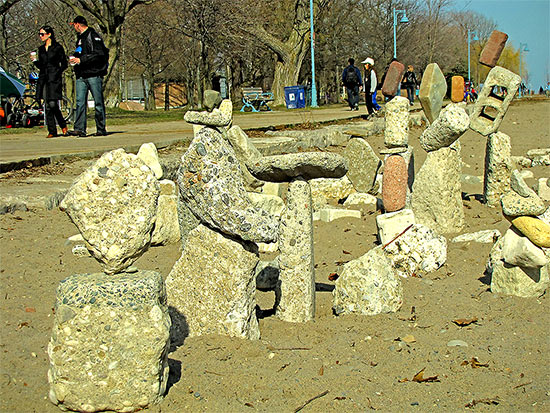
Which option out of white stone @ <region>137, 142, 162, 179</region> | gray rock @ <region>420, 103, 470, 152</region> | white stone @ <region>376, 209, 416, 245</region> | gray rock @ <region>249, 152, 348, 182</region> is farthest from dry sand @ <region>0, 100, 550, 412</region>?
gray rock @ <region>420, 103, 470, 152</region>

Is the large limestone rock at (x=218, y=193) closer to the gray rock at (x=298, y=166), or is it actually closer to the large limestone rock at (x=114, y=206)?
the gray rock at (x=298, y=166)

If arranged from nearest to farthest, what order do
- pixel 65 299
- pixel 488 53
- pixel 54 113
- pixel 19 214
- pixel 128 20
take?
1. pixel 65 299
2. pixel 19 214
3. pixel 488 53
4. pixel 54 113
5. pixel 128 20

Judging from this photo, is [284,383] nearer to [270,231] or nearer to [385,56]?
[270,231]

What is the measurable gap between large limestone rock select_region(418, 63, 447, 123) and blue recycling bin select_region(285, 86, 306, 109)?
2287 centimetres

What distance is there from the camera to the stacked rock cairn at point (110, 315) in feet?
9.24

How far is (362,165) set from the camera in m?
9.09

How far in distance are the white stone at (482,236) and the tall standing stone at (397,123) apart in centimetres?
122

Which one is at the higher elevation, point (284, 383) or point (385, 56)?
point (385, 56)

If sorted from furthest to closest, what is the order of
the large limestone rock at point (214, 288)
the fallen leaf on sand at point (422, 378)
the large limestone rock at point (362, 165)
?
the large limestone rock at point (362, 165) → the large limestone rock at point (214, 288) → the fallen leaf on sand at point (422, 378)

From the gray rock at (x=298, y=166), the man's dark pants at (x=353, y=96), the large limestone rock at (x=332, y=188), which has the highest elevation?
the man's dark pants at (x=353, y=96)

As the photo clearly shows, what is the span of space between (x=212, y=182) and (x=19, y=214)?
3.91 meters

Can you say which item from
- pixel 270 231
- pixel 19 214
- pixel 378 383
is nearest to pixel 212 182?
pixel 270 231

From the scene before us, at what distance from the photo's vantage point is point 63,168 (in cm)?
874

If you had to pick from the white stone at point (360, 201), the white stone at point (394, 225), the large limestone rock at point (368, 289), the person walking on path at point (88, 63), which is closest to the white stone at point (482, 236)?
the white stone at point (394, 225)
